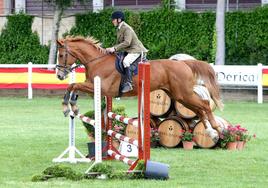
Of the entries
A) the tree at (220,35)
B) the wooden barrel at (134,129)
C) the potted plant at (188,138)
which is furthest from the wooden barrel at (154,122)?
the tree at (220,35)

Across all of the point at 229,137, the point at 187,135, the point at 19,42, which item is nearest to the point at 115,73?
the point at 187,135

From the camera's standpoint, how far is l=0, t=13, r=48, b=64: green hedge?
1487 inches

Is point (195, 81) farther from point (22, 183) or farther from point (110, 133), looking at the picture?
point (22, 183)

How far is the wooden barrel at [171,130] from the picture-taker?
52.7 ft

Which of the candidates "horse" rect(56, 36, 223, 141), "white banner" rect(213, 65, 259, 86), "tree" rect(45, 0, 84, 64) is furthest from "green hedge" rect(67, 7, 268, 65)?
"horse" rect(56, 36, 223, 141)

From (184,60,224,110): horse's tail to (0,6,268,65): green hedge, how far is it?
58.8 ft

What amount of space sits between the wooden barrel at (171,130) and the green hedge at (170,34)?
694 inches

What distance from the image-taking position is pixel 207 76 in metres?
15.5

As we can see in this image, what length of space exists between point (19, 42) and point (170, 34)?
24.1 ft

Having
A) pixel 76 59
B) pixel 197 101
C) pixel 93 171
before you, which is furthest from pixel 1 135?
pixel 93 171

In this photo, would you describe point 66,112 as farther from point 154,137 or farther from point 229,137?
point 229,137

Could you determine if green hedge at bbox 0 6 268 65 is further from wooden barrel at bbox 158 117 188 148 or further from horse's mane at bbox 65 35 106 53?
horse's mane at bbox 65 35 106 53

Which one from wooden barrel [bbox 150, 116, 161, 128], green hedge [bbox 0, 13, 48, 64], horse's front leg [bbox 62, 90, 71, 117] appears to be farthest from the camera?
green hedge [bbox 0, 13, 48, 64]

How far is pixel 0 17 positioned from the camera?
38.7 metres
